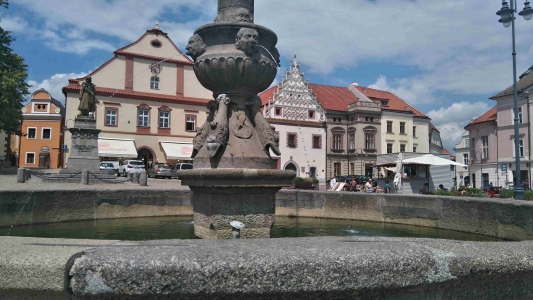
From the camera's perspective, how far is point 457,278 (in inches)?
78.2

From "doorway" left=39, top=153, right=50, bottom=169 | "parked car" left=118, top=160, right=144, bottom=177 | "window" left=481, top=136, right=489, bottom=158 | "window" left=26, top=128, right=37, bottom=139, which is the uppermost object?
"window" left=26, top=128, right=37, bottom=139

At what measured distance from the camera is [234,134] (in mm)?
6148

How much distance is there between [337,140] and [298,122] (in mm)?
6883

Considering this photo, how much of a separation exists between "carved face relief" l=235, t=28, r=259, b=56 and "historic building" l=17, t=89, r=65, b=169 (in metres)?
51.6

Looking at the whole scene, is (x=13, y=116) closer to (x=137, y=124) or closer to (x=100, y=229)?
(x=137, y=124)

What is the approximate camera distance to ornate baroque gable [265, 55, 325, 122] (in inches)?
1889

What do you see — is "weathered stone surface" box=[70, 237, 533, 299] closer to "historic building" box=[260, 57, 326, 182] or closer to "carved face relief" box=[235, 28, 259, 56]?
"carved face relief" box=[235, 28, 259, 56]

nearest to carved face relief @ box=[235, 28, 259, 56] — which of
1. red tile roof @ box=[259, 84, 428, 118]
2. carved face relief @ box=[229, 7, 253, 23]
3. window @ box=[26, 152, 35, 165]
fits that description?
carved face relief @ box=[229, 7, 253, 23]

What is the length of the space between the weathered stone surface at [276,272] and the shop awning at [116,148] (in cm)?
3950

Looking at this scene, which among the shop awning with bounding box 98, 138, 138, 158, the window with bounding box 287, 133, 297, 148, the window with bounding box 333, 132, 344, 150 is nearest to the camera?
the shop awning with bounding box 98, 138, 138, 158

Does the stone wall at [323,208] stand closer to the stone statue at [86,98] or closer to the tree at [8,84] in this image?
the stone statue at [86,98]

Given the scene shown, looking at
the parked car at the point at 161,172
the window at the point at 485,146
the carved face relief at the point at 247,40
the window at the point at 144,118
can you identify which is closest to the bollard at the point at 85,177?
the parked car at the point at 161,172

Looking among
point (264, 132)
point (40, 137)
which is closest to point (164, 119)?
point (40, 137)

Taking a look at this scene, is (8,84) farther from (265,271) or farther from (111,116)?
(265,271)
